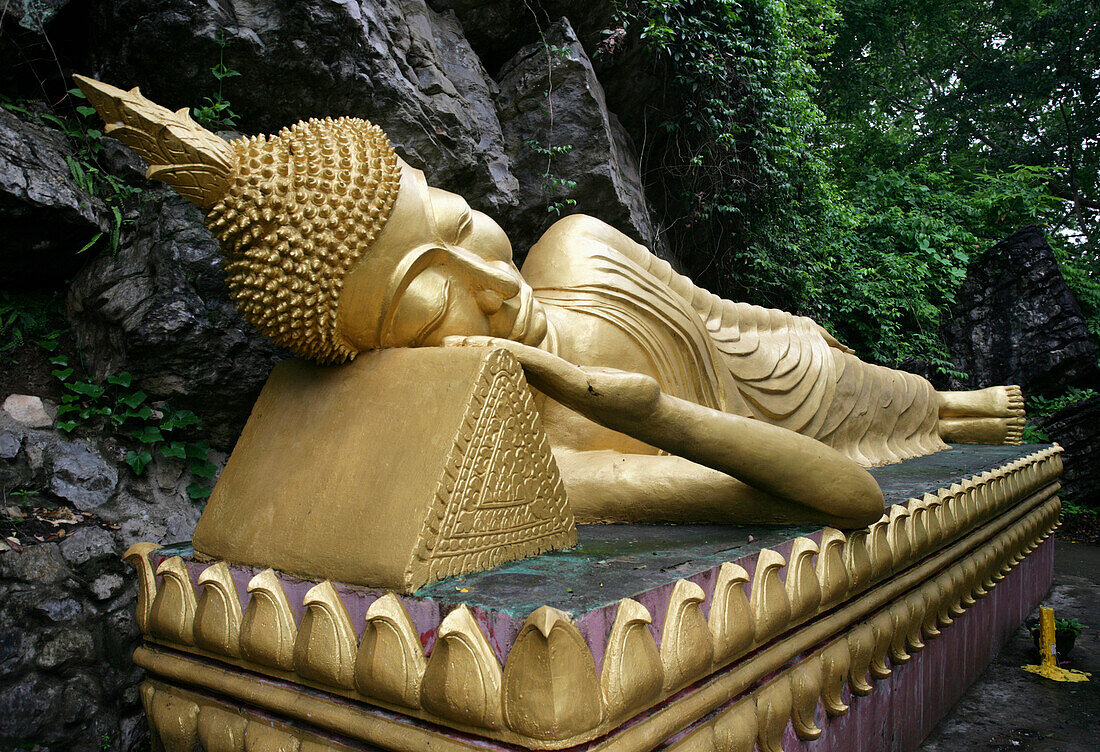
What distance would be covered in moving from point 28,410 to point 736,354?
6.63 ft

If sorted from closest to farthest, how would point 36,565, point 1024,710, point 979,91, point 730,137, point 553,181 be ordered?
point 36,565, point 1024,710, point 553,181, point 730,137, point 979,91

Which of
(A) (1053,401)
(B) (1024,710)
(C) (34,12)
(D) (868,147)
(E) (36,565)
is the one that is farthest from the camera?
(D) (868,147)

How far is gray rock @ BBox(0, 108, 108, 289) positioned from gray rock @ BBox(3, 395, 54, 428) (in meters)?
0.32

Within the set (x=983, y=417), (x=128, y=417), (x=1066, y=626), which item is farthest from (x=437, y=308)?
(x=983, y=417)

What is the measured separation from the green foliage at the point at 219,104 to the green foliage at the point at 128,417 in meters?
0.78

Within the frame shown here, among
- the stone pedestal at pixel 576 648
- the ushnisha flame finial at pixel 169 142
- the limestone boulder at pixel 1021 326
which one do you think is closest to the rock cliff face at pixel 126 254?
the stone pedestal at pixel 576 648

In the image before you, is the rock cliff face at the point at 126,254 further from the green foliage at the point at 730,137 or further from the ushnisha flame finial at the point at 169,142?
the green foliage at the point at 730,137

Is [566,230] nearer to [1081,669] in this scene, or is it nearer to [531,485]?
[531,485]

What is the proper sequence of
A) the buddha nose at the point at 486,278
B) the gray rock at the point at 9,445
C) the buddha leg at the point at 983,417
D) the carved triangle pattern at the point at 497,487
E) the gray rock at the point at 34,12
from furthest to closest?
the buddha leg at the point at 983,417 < the gray rock at the point at 34,12 < the gray rock at the point at 9,445 < the buddha nose at the point at 486,278 < the carved triangle pattern at the point at 497,487

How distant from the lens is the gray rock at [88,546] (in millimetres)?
1727

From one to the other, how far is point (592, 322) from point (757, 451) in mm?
740

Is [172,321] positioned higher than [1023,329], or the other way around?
[1023,329]

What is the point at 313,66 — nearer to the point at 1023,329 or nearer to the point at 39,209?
the point at 39,209

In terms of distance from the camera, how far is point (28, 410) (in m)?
1.82
